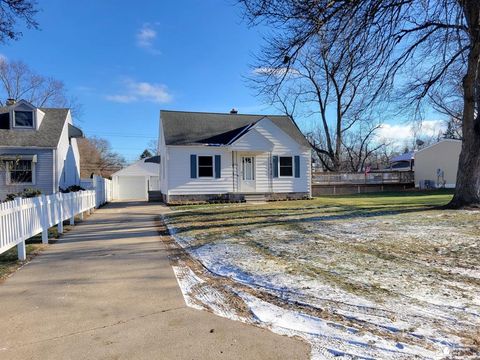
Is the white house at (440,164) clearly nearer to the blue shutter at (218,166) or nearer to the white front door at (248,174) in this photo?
the white front door at (248,174)

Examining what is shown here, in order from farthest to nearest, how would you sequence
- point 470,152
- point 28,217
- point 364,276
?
point 470,152
point 28,217
point 364,276

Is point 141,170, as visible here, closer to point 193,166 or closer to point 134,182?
point 134,182

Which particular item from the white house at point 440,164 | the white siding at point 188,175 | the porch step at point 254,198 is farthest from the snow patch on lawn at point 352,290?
the white house at point 440,164

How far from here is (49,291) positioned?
4.73 metres

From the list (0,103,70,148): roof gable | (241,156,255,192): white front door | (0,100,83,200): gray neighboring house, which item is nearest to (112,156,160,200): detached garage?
(0,103,70,148): roof gable

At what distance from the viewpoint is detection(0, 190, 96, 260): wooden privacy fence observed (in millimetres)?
5992

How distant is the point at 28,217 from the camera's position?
7152 millimetres

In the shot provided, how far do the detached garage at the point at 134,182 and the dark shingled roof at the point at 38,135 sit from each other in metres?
13.6

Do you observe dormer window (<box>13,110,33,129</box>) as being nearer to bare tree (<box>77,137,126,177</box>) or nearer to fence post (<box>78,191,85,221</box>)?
fence post (<box>78,191,85,221</box>)

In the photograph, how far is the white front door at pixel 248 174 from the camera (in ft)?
66.9

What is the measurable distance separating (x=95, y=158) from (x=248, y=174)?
4021 centimetres

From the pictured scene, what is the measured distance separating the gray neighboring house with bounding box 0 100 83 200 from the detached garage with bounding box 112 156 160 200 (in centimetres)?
1410

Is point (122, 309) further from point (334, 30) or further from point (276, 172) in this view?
point (276, 172)

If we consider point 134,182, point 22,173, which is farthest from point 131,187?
point 22,173
